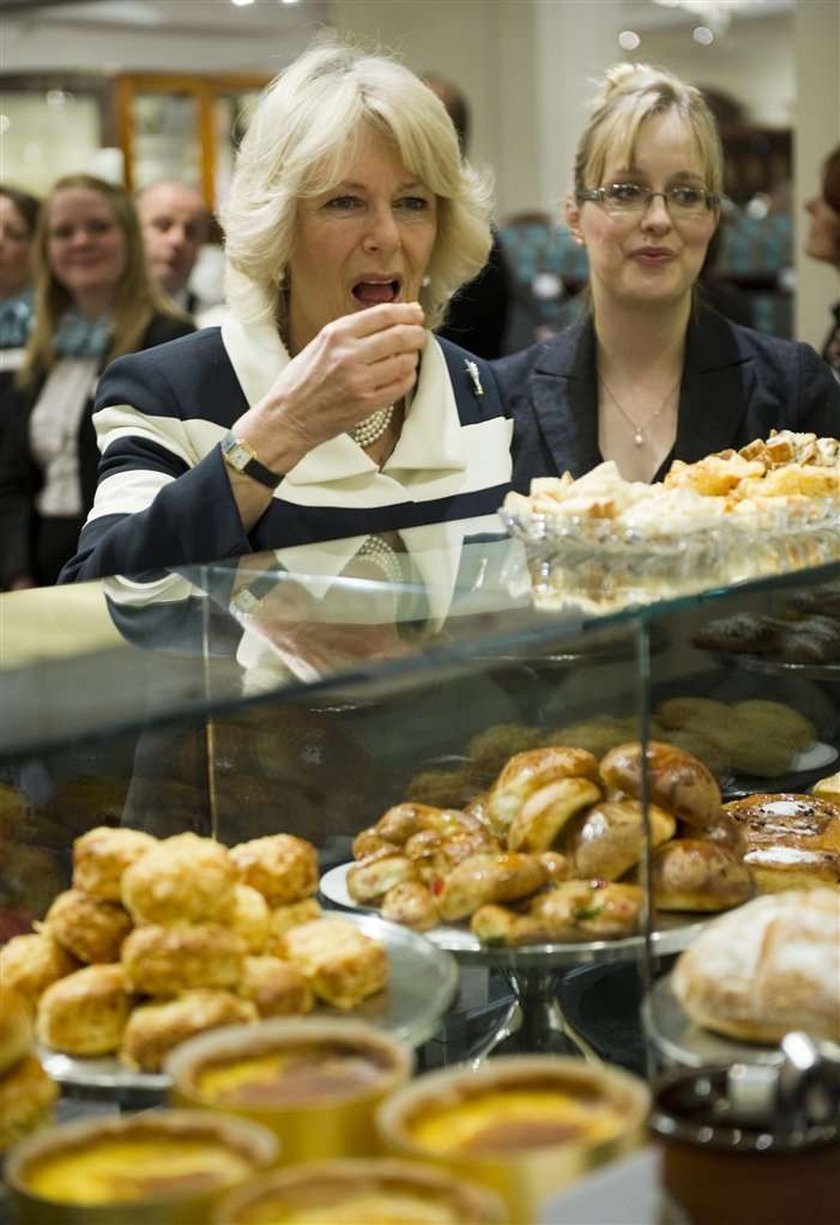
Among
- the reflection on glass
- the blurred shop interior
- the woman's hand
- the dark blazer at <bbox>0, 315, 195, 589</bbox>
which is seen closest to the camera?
the woman's hand

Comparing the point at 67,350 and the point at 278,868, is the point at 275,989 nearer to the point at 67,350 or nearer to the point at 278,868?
the point at 278,868

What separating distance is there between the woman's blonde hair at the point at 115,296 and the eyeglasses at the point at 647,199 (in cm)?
271

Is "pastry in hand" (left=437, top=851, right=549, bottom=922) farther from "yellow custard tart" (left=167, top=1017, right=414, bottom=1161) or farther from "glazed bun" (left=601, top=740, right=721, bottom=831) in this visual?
"yellow custard tart" (left=167, top=1017, right=414, bottom=1161)

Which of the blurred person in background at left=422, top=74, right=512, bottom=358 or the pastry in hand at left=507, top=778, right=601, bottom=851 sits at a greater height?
the blurred person in background at left=422, top=74, right=512, bottom=358

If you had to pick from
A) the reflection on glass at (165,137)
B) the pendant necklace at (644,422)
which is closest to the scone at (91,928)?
the pendant necklace at (644,422)

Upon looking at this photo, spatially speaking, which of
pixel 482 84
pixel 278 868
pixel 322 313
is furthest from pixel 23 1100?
pixel 482 84

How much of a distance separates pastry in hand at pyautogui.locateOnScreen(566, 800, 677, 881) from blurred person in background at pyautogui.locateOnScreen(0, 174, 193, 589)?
14.1 ft

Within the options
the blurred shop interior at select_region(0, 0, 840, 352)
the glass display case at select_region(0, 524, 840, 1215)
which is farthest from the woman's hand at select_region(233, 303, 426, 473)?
the blurred shop interior at select_region(0, 0, 840, 352)

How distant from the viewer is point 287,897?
189 centimetres

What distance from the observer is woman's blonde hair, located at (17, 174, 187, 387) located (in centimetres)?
610

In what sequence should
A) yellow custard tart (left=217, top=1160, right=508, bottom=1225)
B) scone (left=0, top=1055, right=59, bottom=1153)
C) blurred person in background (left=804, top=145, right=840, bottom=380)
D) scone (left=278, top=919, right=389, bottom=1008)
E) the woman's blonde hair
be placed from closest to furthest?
yellow custard tart (left=217, top=1160, right=508, bottom=1225) → scone (left=0, top=1055, right=59, bottom=1153) → scone (left=278, top=919, right=389, bottom=1008) → blurred person in background (left=804, top=145, right=840, bottom=380) → the woman's blonde hair

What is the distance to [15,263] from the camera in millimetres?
7488

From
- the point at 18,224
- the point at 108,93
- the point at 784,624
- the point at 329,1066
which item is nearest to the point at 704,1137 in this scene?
the point at 329,1066

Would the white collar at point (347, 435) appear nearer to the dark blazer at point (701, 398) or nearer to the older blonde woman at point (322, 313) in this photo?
the older blonde woman at point (322, 313)
